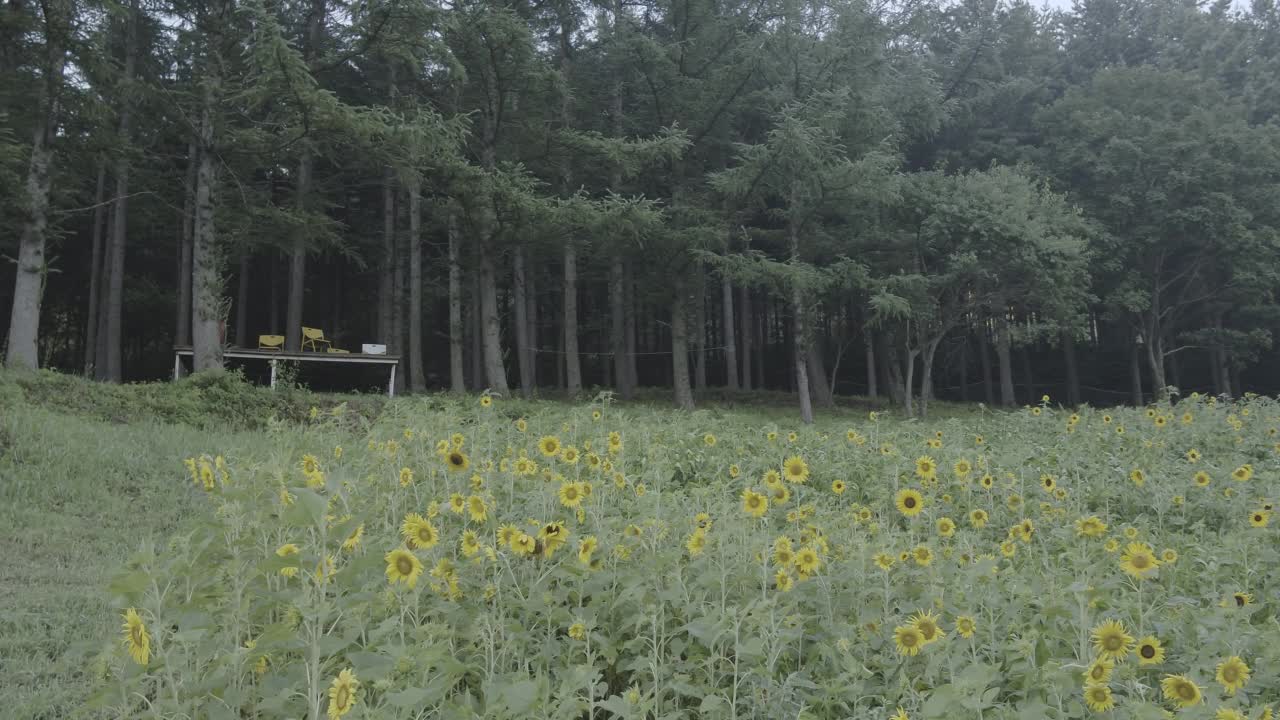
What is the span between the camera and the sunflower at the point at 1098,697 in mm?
1910

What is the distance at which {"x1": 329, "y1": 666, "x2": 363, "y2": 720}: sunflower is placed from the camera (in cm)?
147

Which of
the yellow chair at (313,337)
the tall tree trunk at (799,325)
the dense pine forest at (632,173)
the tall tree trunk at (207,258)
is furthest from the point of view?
the yellow chair at (313,337)

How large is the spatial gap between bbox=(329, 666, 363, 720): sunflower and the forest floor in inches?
28.4

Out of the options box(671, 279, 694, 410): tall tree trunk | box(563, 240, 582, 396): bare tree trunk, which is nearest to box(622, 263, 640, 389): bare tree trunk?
box(671, 279, 694, 410): tall tree trunk

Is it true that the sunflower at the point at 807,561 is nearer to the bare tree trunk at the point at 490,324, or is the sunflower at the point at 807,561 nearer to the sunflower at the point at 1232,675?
the sunflower at the point at 1232,675

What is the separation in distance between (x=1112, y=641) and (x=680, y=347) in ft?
54.7

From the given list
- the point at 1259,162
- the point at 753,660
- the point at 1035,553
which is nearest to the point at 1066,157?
the point at 1259,162

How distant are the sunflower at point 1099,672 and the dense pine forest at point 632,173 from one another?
12.3m

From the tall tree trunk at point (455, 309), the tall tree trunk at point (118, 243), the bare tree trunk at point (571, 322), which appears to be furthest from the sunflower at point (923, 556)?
the tall tree trunk at point (118, 243)

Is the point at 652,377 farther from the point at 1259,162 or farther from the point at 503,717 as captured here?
the point at 503,717

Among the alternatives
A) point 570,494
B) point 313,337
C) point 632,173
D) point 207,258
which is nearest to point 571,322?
point 632,173

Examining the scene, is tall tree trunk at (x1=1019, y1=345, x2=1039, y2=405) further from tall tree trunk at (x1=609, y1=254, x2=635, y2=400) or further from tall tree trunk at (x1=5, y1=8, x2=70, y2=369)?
tall tree trunk at (x1=5, y1=8, x2=70, y2=369)

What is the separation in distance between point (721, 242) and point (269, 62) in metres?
9.58

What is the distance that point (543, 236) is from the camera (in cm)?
1744
